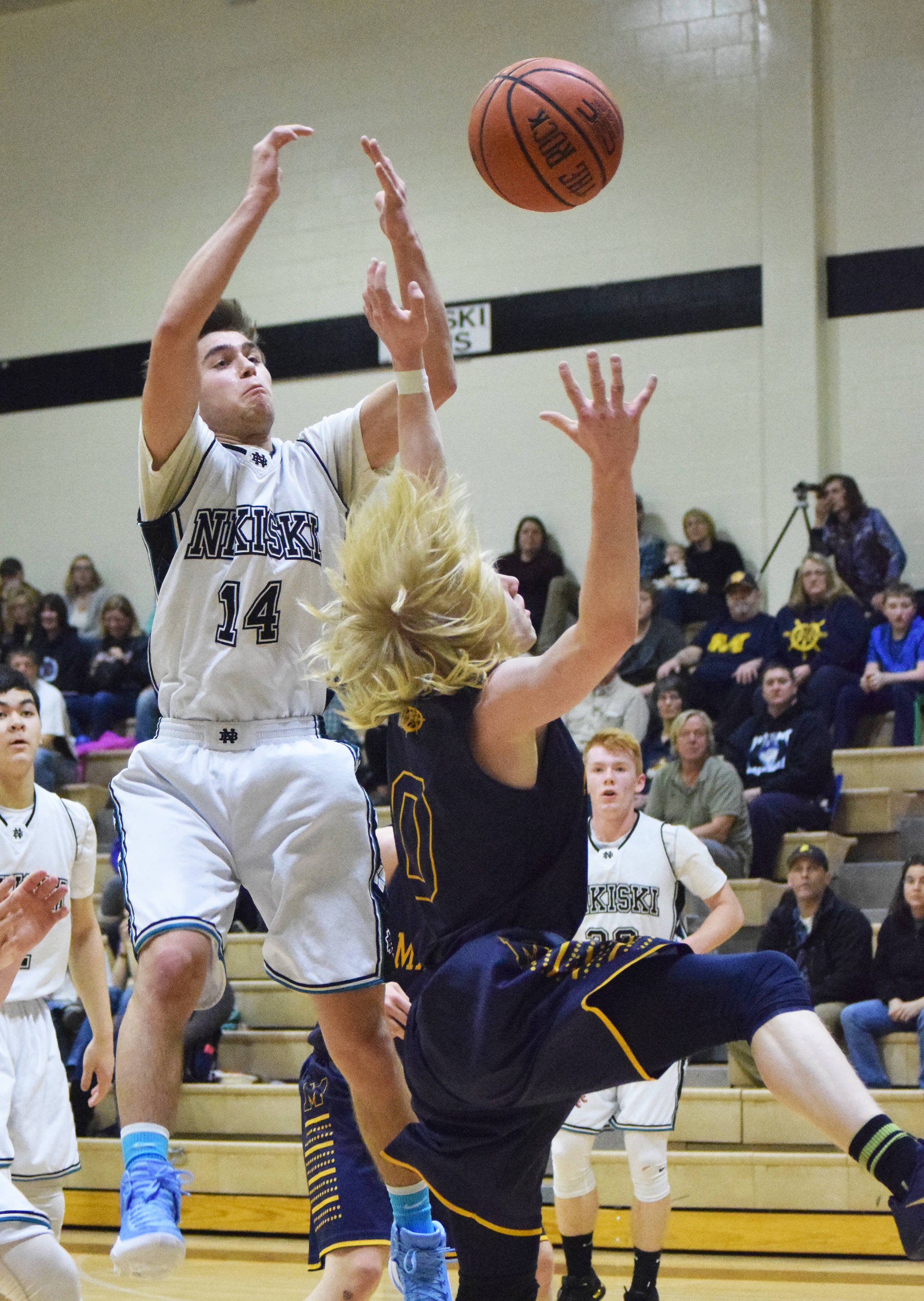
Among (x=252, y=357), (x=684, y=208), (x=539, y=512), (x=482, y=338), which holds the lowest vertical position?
(x=252, y=357)

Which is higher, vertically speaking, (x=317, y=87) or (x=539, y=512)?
(x=317, y=87)

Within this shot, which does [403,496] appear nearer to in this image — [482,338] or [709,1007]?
[709,1007]

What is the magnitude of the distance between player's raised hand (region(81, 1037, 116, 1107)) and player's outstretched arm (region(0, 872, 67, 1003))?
3.88ft

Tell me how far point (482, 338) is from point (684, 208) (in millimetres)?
2124

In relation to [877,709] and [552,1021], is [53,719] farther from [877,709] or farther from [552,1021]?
[552,1021]

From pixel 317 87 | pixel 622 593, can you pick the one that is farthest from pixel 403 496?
pixel 317 87

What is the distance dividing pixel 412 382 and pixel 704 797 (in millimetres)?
5878

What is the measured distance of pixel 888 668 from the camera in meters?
10.4

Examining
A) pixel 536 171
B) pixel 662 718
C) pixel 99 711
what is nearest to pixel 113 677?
pixel 99 711

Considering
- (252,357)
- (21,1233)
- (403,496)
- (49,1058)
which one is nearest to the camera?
(403,496)

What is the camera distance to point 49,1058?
16.7 ft

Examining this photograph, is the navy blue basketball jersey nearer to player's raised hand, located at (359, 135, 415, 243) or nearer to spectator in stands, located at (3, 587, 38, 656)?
player's raised hand, located at (359, 135, 415, 243)

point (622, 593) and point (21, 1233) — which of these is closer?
point (622, 593)

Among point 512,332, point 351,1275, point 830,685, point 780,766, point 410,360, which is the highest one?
point 512,332
